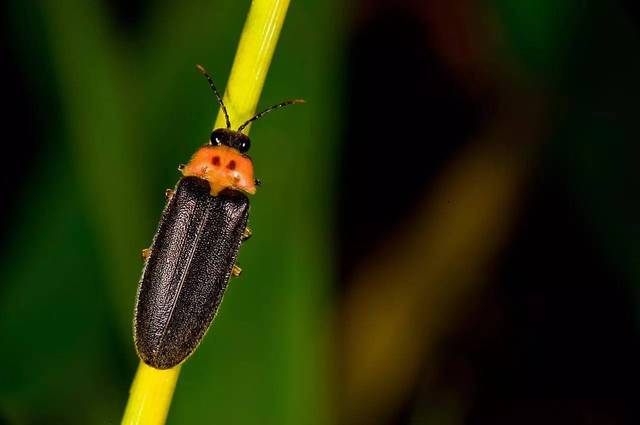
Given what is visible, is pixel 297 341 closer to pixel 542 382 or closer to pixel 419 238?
pixel 419 238

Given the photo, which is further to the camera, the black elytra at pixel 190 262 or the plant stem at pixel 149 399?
the black elytra at pixel 190 262

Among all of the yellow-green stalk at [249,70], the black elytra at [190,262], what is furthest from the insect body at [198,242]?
the yellow-green stalk at [249,70]

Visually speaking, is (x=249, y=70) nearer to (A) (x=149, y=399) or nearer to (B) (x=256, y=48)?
(B) (x=256, y=48)

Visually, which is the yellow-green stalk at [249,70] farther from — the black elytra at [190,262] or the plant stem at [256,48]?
the black elytra at [190,262]

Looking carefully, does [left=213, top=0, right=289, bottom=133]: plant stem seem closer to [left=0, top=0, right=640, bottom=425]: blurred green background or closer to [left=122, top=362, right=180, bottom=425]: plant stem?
[left=122, top=362, right=180, bottom=425]: plant stem

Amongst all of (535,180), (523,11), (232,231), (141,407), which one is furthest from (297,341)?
(523,11)

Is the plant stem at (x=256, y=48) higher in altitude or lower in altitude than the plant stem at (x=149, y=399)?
higher
